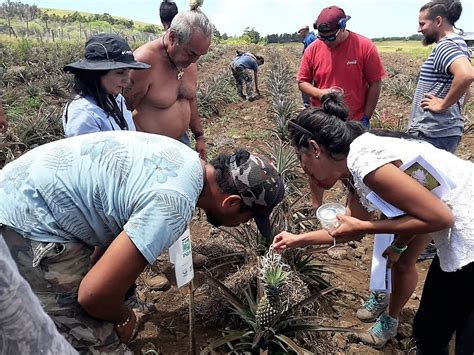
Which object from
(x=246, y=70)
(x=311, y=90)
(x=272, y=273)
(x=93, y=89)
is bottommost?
(x=246, y=70)

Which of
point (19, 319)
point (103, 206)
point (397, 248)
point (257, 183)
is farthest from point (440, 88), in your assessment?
point (19, 319)

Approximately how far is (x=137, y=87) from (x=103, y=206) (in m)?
1.65

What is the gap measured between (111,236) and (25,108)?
23.6 ft

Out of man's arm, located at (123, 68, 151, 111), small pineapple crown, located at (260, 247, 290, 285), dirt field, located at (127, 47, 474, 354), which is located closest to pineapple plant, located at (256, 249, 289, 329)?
small pineapple crown, located at (260, 247, 290, 285)

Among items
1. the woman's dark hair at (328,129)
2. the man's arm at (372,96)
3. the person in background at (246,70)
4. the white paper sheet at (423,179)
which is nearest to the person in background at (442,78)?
the man's arm at (372,96)

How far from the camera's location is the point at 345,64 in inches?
149

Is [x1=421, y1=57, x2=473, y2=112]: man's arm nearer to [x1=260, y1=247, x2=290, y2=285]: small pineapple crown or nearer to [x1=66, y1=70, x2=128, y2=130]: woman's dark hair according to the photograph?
[x1=260, y1=247, x2=290, y2=285]: small pineapple crown

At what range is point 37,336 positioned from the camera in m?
0.83

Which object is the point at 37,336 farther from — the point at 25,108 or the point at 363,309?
the point at 25,108

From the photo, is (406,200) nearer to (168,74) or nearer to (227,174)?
(227,174)

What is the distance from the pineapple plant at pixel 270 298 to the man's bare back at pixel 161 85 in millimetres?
1284

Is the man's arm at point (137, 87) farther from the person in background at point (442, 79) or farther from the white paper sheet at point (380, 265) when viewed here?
the person in background at point (442, 79)

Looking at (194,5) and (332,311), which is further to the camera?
(194,5)

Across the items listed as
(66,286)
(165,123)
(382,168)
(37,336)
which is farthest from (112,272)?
(165,123)
